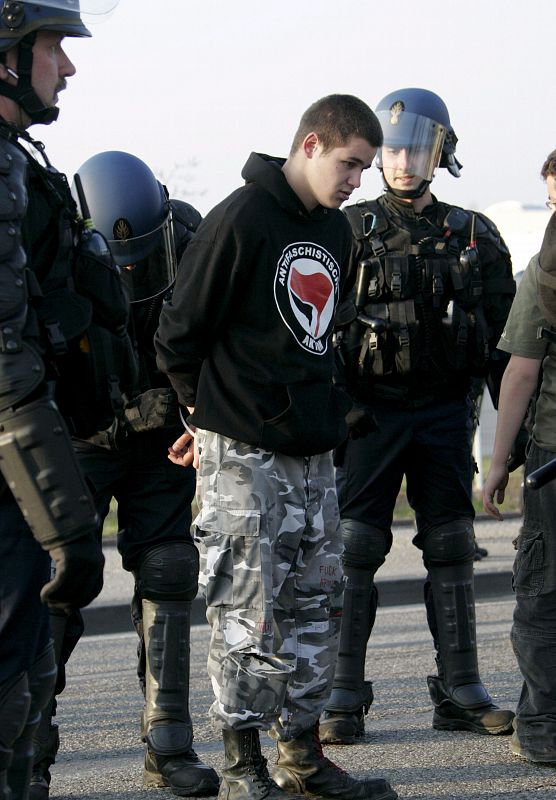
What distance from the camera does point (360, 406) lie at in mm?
5082

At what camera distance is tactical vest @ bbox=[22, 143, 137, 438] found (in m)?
3.08

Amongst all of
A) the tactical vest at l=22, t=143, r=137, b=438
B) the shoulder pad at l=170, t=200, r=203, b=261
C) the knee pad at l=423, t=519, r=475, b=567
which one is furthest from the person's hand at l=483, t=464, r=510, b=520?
the tactical vest at l=22, t=143, r=137, b=438

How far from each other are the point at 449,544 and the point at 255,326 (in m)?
1.49

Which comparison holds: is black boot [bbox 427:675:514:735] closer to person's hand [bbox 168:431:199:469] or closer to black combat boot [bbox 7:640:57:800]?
person's hand [bbox 168:431:199:469]

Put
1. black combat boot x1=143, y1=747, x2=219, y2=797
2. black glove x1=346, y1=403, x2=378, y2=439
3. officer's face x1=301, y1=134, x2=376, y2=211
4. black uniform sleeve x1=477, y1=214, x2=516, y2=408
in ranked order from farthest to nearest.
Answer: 1. black uniform sleeve x1=477, y1=214, x2=516, y2=408
2. black glove x1=346, y1=403, x2=378, y2=439
3. black combat boot x1=143, y1=747, x2=219, y2=797
4. officer's face x1=301, y1=134, x2=376, y2=211

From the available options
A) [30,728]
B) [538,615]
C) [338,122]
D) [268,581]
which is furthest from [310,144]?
[30,728]

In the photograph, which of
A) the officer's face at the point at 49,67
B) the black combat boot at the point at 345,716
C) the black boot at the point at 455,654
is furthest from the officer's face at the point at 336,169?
the black combat boot at the point at 345,716

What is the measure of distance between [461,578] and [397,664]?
171 cm

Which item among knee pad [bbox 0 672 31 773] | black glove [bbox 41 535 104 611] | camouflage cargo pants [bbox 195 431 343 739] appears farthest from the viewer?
camouflage cargo pants [bbox 195 431 343 739]

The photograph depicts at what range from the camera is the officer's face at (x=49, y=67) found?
308 centimetres

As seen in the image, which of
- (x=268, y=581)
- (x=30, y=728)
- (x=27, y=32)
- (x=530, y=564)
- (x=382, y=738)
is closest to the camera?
Result: (x=30, y=728)

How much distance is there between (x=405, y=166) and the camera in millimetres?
5215

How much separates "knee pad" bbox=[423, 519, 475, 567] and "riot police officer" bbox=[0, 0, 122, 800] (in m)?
2.08

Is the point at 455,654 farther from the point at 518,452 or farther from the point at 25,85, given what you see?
the point at 25,85
